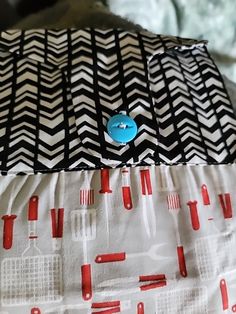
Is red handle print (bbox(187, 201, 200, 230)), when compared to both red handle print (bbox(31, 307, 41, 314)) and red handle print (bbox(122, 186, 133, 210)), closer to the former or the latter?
red handle print (bbox(122, 186, 133, 210))

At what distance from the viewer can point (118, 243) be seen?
511 mm

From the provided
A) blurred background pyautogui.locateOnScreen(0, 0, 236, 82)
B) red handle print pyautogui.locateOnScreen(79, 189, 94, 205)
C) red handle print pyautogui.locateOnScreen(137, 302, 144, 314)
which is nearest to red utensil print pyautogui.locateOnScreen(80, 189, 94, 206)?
red handle print pyautogui.locateOnScreen(79, 189, 94, 205)

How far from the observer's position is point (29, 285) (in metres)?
0.49

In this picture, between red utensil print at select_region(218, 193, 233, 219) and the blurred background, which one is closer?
red utensil print at select_region(218, 193, 233, 219)

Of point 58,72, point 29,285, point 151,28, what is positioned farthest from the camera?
point 151,28

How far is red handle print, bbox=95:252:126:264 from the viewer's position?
50 centimetres

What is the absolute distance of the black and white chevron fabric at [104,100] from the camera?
55cm

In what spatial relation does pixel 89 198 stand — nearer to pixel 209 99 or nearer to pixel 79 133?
pixel 79 133

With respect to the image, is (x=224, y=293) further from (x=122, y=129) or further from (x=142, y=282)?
(x=122, y=129)

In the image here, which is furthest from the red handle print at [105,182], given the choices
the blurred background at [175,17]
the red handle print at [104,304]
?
the blurred background at [175,17]

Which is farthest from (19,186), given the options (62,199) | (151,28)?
(151,28)

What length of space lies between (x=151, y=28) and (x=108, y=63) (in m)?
0.15

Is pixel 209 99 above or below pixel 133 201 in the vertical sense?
above

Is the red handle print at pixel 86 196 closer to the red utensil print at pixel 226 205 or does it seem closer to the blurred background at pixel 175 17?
the red utensil print at pixel 226 205
